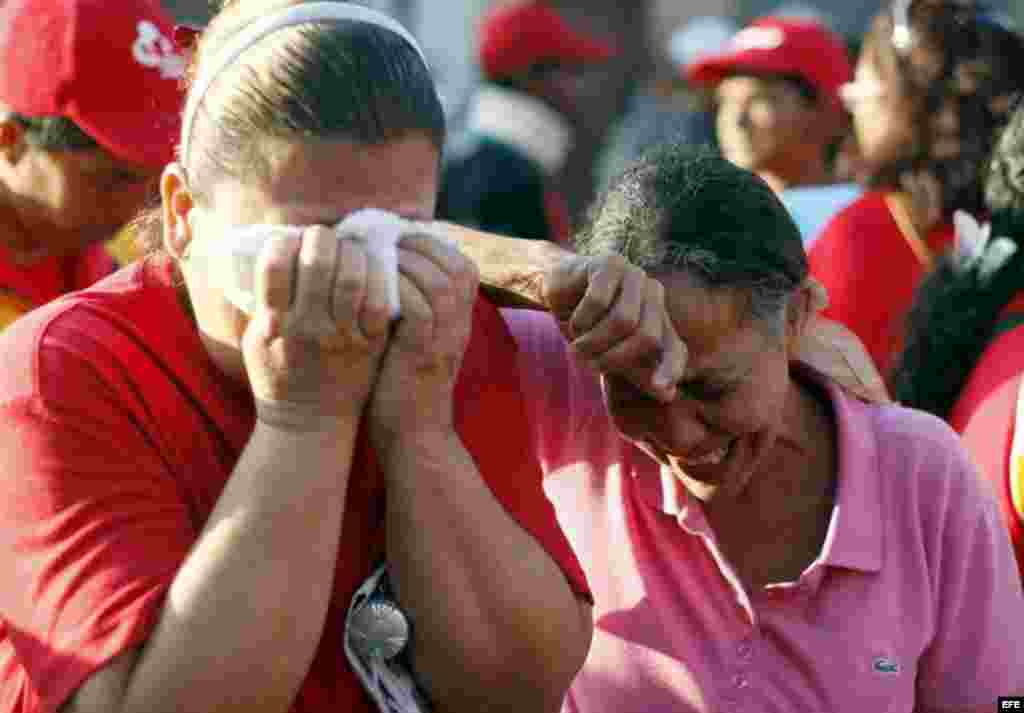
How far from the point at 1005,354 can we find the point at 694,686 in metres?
1.04

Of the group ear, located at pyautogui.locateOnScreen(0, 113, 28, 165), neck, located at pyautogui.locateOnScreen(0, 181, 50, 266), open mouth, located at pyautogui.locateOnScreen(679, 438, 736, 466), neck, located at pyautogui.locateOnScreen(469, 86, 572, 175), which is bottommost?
neck, located at pyautogui.locateOnScreen(469, 86, 572, 175)

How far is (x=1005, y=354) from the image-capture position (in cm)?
329

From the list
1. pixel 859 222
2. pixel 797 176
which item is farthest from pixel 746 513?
pixel 797 176

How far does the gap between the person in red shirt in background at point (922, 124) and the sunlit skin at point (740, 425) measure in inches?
66.5

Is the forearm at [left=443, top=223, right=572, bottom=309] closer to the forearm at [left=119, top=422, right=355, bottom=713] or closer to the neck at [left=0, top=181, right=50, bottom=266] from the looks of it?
the forearm at [left=119, top=422, right=355, bottom=713]

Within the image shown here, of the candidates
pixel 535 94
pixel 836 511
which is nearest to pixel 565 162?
pixel 535 94

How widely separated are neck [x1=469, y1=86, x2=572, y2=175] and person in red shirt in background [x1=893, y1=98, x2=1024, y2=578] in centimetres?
384

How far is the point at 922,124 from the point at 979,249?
1278 millimetres

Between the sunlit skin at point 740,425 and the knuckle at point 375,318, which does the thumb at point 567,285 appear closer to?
the sunlit skin at point 740,425

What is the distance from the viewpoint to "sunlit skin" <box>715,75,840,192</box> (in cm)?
614

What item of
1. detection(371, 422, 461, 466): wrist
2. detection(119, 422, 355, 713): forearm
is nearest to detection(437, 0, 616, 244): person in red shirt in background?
detection(371, 422, 461, 466): wrist

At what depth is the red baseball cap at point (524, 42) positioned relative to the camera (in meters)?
7.68

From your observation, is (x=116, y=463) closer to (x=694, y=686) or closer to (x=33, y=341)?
(x=33, y=341)

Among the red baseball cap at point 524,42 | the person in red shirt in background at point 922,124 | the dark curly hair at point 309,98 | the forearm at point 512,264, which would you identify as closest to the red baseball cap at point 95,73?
the forearm at point 512,264
